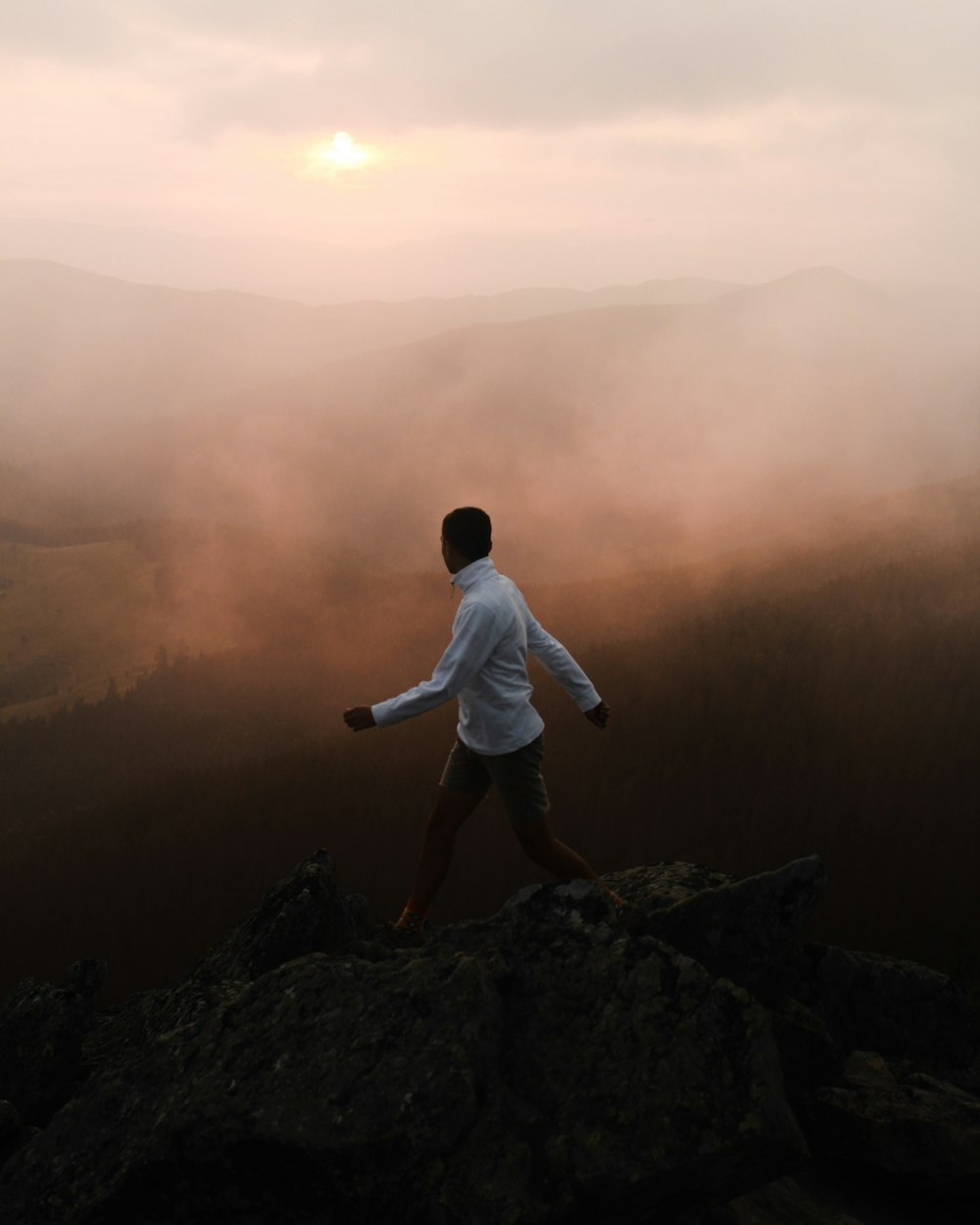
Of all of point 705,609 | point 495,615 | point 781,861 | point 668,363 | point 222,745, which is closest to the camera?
point 495,615

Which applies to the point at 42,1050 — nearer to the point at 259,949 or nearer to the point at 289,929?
the point at 259,949

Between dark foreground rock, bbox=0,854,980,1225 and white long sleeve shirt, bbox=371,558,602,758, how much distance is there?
79 centimetres

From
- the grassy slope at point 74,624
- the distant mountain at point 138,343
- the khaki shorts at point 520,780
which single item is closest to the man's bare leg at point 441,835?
the khaki shorts at point 520,780

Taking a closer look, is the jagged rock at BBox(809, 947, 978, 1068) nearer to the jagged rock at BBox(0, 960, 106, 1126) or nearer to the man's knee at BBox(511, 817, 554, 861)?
the man's knee at BBox(511, 817, 554, 861)

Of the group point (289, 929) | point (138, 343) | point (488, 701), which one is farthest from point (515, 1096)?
point (138, 343)

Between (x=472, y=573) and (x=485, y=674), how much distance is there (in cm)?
48

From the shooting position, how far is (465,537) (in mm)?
4777

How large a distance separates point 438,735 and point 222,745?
6.46m

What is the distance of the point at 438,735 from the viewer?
10742mm

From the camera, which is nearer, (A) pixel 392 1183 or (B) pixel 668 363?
(A) pixel 392 1183

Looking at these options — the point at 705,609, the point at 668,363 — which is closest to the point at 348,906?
the point at 705,609

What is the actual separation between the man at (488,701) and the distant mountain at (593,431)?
23.0 m

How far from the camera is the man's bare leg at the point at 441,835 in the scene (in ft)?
17.2

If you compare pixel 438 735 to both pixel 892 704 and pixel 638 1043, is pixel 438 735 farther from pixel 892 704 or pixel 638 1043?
pixel 638 1043
